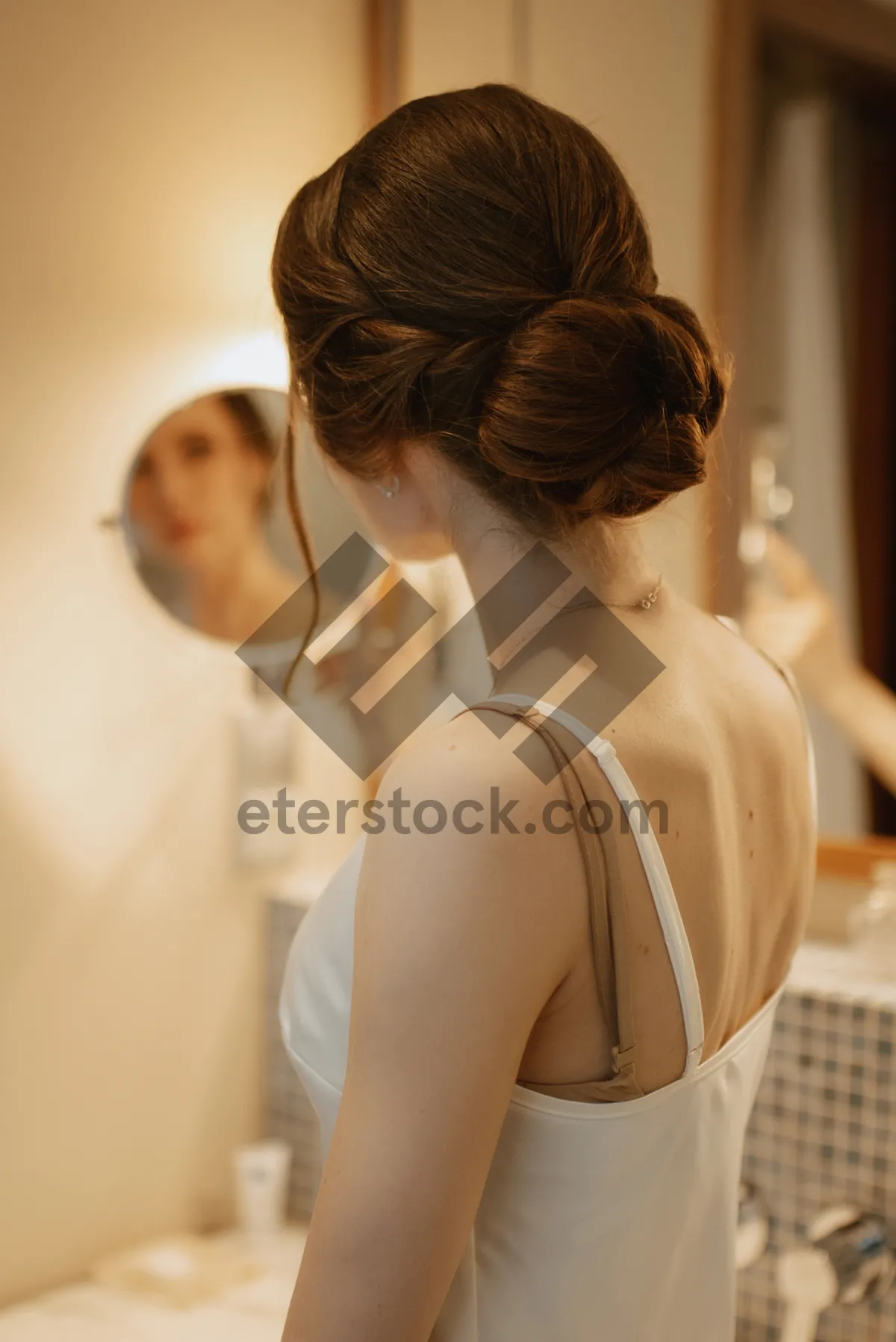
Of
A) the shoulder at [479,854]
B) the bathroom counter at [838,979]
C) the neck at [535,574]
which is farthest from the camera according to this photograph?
the bathroom counter at [838,979]

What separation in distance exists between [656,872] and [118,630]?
829mm

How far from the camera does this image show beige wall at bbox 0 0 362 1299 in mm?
1235

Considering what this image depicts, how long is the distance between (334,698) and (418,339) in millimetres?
904

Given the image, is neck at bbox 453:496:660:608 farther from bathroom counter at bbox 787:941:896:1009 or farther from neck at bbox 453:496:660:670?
bathroom counter at bbox 787:941:896:1009

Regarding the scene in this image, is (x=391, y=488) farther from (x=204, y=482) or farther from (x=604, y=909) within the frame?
(x=204, y=482)

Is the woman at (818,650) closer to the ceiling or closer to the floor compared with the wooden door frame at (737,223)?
closer to the floor

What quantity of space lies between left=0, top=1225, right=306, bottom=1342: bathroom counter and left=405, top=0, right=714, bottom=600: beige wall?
0.88 m

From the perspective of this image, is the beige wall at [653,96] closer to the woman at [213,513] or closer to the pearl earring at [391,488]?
the woman at [213,513]

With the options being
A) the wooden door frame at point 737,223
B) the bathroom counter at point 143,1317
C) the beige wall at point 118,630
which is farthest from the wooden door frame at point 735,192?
the bathroom counter at point 143,1317

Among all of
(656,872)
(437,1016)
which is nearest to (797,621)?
(656,872)

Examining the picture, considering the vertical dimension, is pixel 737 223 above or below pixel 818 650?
above

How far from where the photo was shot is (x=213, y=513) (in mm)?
1344

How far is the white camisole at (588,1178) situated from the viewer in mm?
679

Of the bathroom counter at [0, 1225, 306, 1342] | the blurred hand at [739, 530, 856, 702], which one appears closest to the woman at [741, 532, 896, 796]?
the blurred hand at [739, 530, 856, 702]
